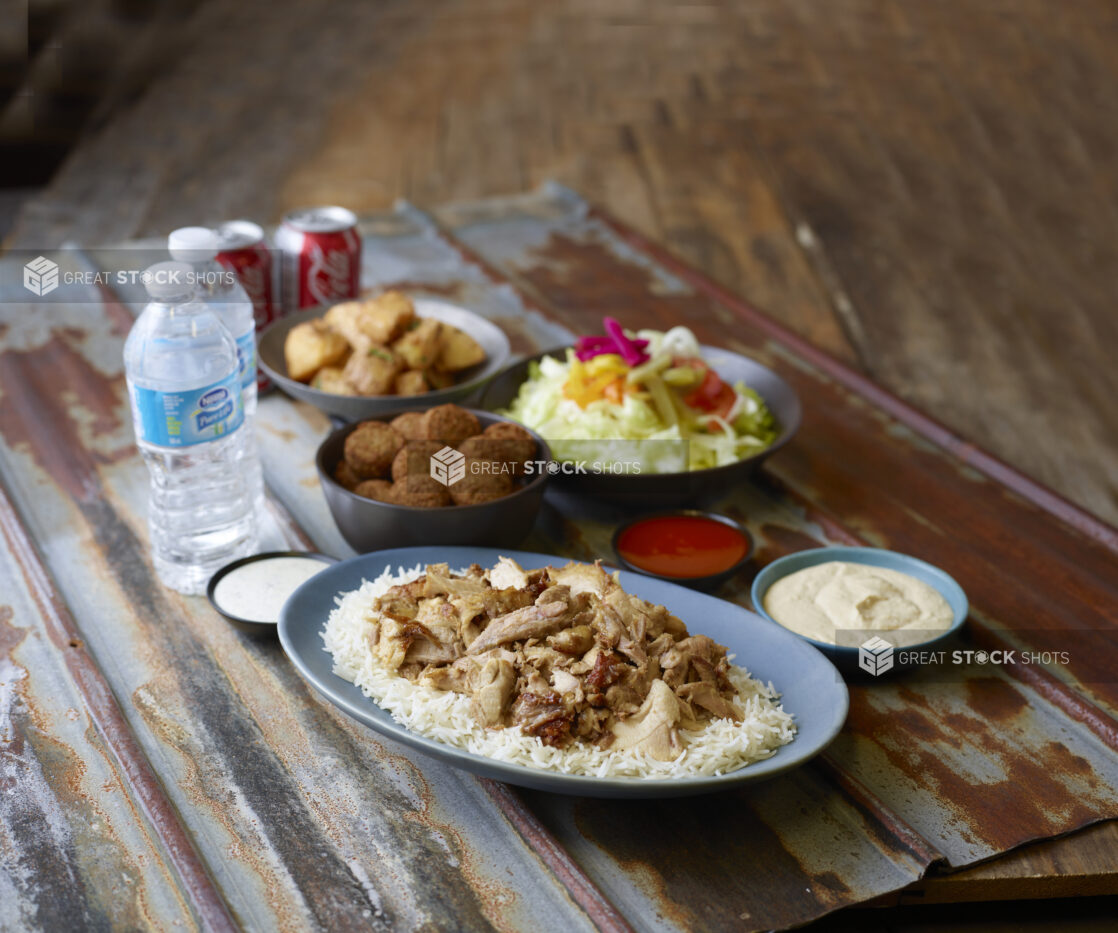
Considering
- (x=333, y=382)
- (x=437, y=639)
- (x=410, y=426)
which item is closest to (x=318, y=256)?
(x=333, y=382)

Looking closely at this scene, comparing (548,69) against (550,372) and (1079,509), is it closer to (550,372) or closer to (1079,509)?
(550,372)

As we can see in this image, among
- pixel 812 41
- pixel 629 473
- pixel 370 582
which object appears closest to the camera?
pixel 370 582

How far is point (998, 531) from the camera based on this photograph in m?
2.19

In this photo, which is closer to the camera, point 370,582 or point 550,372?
point 370,582

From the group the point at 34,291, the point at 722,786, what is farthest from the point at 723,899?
the point at 34,291

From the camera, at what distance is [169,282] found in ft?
5.92

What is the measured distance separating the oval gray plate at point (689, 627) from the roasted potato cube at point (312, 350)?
0.67 meters

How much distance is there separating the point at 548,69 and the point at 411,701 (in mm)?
5472

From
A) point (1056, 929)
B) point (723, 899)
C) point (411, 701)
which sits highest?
point (411, 701)

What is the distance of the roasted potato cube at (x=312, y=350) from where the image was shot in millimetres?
2371

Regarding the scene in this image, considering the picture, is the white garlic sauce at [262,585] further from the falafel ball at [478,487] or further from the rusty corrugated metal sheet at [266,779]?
the falafel ball at [478,487]

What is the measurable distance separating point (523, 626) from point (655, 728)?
23 centimetres

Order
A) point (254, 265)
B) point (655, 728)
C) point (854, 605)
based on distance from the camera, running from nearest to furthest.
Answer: point (655, 728)
point (854, 605)
point (254, 265)

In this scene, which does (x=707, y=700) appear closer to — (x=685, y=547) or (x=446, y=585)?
(x=446, y=585)
